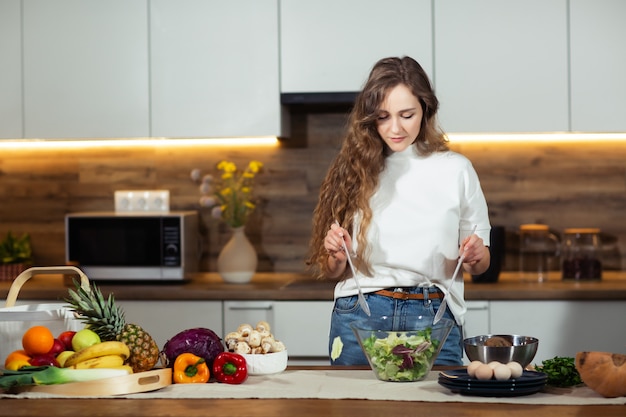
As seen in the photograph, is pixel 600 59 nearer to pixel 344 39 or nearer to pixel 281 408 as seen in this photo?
pixel 344 39

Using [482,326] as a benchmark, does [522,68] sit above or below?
above

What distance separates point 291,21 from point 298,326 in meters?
1.24

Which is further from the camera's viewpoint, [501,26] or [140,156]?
[140,156]

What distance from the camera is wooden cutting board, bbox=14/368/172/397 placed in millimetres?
1829

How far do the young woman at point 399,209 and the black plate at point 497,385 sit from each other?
540 mm

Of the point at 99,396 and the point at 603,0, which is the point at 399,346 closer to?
the point at 99,396

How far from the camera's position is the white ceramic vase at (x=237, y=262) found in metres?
3.64

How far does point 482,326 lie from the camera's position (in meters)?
3.31

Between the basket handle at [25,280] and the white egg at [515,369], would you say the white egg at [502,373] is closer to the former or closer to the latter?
the white egg at [515,369]

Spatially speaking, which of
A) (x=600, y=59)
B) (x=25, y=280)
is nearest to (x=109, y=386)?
(x=25, y=280)

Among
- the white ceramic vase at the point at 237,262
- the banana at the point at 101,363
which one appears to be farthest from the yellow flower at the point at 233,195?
the banana at the point at 101,363

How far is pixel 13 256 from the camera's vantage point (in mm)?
3924

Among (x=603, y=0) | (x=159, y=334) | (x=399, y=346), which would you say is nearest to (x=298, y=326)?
(x=159, y=334)

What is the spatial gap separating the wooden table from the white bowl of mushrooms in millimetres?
243
